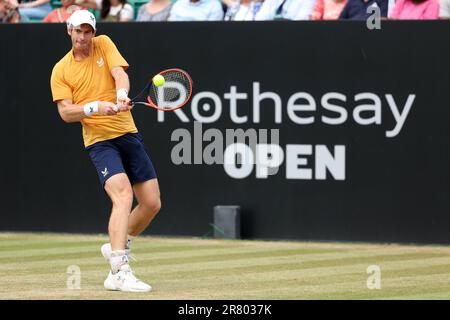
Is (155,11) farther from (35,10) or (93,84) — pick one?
(93,84)

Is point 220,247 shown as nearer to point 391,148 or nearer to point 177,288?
point 391,148

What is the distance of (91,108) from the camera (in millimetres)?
8953

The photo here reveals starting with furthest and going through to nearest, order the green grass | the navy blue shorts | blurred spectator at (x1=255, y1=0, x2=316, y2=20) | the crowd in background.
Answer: blurred spectator at (x1=255, y1=0, x2=316, y2=20), the crowd in background, the navy blue shorts, the green grass

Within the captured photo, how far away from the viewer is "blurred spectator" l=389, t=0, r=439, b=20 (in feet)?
40.8

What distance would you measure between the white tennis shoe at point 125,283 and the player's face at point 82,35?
169 centimetres

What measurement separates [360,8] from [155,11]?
2.49 metres

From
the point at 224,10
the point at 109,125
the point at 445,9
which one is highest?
the point at 224,10

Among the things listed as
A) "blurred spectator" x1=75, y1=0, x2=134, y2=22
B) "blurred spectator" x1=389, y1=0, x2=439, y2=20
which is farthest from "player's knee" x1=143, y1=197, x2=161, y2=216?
"blurred spectator" x1=75, y1=0, x2=134, y2=22

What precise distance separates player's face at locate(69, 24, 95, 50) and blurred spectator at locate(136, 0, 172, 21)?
468 centimetres

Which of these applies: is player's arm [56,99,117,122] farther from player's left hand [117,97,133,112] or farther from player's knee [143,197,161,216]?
player's knee [143,197,161,216]

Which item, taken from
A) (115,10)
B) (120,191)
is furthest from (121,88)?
(115,10)

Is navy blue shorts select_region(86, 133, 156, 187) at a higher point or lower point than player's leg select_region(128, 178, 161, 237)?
higher

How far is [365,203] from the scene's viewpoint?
40.4 ft

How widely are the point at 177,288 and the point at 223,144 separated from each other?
3856mm
